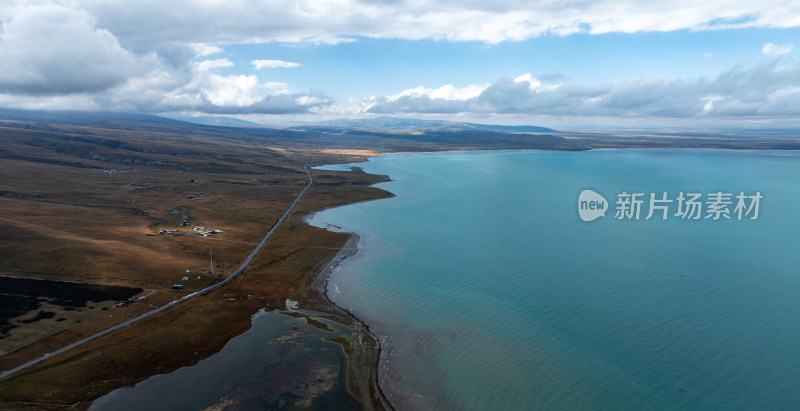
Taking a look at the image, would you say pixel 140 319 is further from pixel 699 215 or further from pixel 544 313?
pixel 699 215

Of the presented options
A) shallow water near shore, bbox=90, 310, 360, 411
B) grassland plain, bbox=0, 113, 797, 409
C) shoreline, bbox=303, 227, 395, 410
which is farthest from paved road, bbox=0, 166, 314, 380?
shoreline, bbox=303, 227, 395, 410

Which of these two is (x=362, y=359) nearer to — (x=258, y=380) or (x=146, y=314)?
(x=258, y=380)

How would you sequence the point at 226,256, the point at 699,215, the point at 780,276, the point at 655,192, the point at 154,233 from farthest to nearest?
1. the point at 655,192
2. the point at 699,215
3. the point at 154,233
4. the point at 226,256
5. the point at 780,276

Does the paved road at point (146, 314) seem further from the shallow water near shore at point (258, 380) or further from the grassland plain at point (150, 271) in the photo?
the shallow water near shore at point (258, 380)

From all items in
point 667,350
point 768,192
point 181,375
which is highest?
point 768,192

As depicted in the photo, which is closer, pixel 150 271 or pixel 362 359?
pixel 362 359

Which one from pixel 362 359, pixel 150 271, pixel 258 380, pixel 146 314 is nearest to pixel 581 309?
pixel 362 359

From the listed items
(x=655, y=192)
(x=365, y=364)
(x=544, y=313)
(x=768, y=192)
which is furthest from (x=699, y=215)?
(x=365, y=364)

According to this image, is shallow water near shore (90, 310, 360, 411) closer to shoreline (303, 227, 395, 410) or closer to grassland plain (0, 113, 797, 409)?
shoreline (303, 227, 395, 410)

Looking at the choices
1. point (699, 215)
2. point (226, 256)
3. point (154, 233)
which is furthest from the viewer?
point (699, 215)
